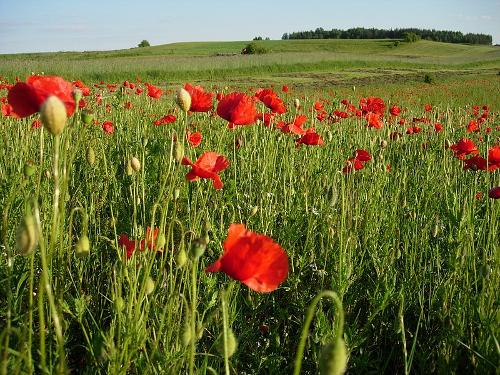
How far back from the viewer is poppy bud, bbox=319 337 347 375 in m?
0.76

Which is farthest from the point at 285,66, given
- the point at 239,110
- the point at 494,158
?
the point at 239,110

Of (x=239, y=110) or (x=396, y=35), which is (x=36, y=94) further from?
(x=396, y=35)

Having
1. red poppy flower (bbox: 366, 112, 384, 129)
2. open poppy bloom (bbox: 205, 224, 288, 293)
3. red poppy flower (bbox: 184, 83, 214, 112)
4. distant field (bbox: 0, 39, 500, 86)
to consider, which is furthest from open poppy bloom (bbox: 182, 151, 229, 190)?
distant field (bbox: 0, 39, 500, 86)

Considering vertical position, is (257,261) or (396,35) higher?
(396,35)

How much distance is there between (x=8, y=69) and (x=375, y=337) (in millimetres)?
19494

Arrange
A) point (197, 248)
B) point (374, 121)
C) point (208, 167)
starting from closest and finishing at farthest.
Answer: point (197, 248), point (208, 167), point (374, 121)

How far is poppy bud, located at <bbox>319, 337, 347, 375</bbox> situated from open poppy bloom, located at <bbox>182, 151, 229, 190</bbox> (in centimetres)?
82

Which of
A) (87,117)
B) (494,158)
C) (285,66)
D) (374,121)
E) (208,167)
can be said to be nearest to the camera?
(87,117)

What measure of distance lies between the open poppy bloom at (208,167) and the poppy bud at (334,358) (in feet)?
2.70

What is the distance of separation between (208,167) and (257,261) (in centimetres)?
76

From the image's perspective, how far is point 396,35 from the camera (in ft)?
258

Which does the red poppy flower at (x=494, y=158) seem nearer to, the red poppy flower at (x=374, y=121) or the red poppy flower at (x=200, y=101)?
the red poppy flower at (x=374, y=121)

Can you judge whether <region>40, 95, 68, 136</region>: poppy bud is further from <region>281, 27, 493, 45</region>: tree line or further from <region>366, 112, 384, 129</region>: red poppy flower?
<region>281, 27, 493, 45</region>: tree line

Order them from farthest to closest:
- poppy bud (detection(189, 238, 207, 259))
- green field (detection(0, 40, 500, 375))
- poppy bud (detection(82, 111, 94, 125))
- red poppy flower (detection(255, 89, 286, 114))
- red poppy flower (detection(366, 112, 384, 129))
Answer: red poppy flower (detection(366, 112, 384, 129)), red poppy flower (detection(255, 89, 286, 114)), poppy bud (detection(82, 111, 94, 125)), green field (detection(0, 40, 500, 375)), poppy bud (detection(189, 238, 207, 259))
